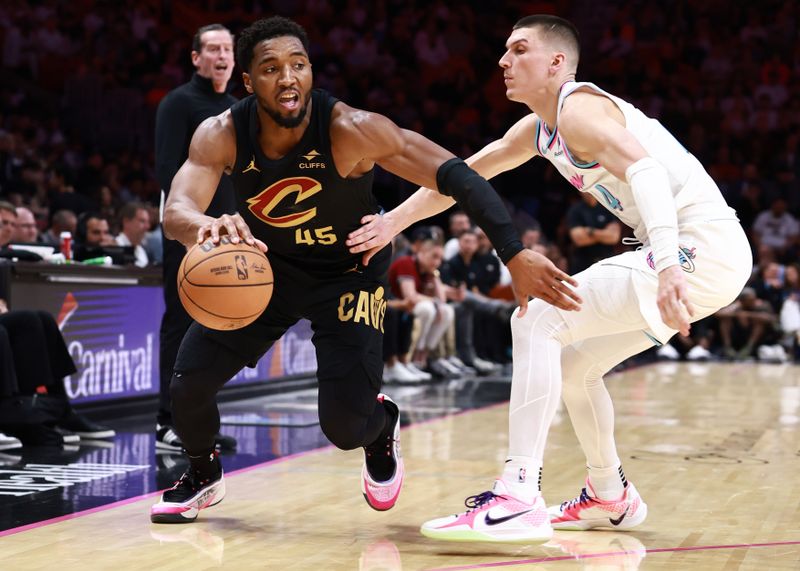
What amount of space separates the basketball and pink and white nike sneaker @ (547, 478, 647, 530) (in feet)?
4.71

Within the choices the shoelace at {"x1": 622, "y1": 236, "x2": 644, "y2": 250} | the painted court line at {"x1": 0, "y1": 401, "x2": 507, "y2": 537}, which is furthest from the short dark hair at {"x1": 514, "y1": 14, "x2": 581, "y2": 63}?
the painted court line at {"x1": 0, "y1": 401, "x2": 507, "y2": 537}

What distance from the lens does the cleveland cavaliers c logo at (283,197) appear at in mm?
4059

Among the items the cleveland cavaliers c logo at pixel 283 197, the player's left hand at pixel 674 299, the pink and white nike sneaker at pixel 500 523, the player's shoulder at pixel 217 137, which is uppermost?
the player's shoulder at pixel 217 137

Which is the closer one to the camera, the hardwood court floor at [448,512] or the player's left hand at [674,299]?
the player's left hand at [674,299]

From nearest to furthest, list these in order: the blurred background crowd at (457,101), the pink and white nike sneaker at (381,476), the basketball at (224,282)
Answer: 1. the basketball at (224,282)
2. the pink and white nike sneaker at (381,476)
3. the blurred background crowd at (457,101)

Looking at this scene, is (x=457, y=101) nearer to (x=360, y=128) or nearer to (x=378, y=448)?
(x=378, y=448)

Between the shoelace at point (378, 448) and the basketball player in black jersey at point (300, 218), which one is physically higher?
the basketball player in black jersey at point (300, 218)

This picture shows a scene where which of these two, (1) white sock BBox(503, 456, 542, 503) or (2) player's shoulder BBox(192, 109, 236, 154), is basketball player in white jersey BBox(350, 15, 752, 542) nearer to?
(1) white sock BBox(503, 456, 542, 503)

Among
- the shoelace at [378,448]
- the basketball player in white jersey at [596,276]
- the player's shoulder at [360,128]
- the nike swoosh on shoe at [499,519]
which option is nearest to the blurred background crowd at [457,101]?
the shoelace at [378,448]

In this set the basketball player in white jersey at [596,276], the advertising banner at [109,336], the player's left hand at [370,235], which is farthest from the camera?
the advertising banner at [109,336]

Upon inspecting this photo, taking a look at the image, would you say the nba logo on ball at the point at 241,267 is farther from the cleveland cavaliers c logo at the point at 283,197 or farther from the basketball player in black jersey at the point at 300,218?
the cleveland cavaliers c logo at the point at 283,197

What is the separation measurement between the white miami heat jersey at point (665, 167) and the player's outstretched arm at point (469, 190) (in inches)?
15.0


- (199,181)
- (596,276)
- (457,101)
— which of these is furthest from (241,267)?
(457,101)

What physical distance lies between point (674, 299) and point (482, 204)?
0.69 metres
